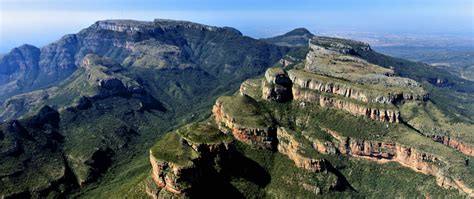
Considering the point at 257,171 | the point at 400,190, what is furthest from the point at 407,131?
the point at 257,171

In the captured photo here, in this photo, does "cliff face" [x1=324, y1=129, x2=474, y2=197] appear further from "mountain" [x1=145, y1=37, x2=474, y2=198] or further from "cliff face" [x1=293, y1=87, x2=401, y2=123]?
"cliff face" [x1=293, y1=87, x2=401, y2=123]

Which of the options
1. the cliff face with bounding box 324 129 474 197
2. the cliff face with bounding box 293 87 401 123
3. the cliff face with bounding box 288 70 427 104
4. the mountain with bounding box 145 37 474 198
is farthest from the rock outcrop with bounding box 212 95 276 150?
the cliff face with bounding box 288 70 427 104

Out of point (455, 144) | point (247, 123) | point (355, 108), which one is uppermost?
point (355, 108)

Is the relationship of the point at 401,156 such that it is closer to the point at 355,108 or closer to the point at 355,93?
the point at 355,108

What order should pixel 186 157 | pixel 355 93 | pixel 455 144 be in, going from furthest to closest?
pixel 355 93 < pixel 455 144 < pixel 186 157

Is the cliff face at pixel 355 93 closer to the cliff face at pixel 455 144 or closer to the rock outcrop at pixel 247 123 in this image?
the cliff face at pixel 455 144

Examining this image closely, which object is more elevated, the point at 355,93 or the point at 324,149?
the point at 355,93

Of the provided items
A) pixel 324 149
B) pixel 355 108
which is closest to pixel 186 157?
pixel 324 149
